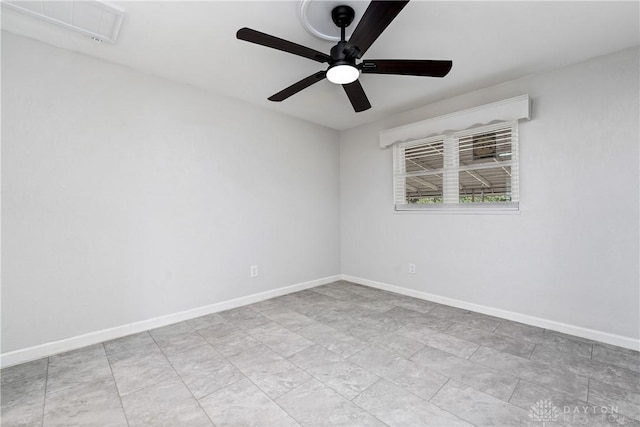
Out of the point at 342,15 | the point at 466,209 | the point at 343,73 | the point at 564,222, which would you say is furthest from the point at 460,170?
the point at 342,15

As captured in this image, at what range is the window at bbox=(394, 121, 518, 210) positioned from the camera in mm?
3031

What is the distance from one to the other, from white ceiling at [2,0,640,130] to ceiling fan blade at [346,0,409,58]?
278mm

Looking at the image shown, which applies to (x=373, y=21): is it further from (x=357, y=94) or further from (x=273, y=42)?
(x=357, y=94)

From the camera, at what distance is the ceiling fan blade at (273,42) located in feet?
5.55

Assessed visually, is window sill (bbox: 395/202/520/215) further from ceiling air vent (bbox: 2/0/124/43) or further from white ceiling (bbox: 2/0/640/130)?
ceiling air vent (bbox: 2/0/124/43)

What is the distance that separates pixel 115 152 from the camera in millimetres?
2629

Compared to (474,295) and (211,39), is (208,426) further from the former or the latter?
(474,295)

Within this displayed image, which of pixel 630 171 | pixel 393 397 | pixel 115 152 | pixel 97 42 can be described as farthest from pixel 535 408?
pixel 97 42

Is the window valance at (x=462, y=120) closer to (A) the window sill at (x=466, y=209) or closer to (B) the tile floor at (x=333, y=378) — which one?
(A) the window sill at (x=466, y=209)

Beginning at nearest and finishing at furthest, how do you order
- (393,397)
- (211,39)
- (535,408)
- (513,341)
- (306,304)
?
(535,408)
(393,397)
(211,39)
(513,341)
(306,304)

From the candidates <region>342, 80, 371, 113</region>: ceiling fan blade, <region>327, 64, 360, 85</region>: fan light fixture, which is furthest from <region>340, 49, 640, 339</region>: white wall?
<region>327, 64, 360, 85</region>: fan light fixture

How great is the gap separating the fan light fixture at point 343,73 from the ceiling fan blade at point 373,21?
0.32 feet

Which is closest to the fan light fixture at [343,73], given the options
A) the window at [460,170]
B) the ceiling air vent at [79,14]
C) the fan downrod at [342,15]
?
the fan downrod at [342,15]

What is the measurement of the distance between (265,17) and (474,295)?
336cm
